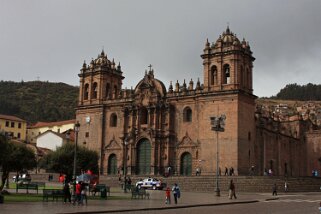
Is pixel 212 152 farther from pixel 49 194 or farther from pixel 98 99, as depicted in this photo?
pixel 49 194

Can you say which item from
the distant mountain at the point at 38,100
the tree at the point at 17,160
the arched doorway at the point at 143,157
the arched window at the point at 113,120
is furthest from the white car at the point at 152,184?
the distant mountain at the point at 38,100

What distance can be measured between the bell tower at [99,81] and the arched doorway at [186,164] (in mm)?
13970

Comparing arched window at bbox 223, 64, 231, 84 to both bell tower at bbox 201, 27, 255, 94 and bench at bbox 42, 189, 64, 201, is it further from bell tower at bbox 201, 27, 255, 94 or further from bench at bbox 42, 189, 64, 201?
bench at bbox 42, 189, 64, 201

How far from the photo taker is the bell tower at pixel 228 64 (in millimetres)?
53688

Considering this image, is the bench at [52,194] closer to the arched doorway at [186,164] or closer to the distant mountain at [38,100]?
the arched doorway at [186,164]

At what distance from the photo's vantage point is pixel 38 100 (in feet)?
499

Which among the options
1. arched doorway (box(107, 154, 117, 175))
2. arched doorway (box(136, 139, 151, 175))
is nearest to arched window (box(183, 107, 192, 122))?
arched doorway (box(136, 139, 151, 175))

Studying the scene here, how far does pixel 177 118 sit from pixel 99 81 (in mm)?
13968

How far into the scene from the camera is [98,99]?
213 feet

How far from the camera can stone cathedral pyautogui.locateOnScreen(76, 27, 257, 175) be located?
173ft

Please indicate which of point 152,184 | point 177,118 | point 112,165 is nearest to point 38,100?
point 112,165

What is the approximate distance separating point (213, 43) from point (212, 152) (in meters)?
13.2

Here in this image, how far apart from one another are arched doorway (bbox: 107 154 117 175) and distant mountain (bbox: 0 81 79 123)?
74.8 meters

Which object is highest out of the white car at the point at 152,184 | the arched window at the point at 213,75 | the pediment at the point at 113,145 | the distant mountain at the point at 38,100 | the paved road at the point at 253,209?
the distant mountain at the point at 38,100
